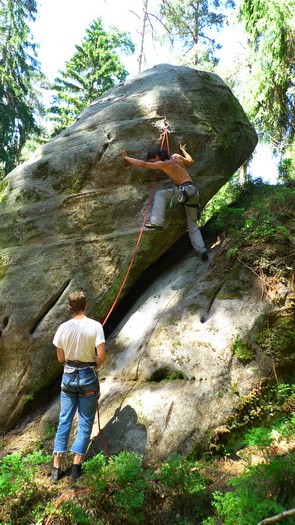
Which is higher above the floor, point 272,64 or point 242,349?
point 272,64

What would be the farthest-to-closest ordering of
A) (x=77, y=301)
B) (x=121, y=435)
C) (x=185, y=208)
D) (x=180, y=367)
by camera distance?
(x=185, y=208) < (x=180, y=367) < (x=121, y=435) < (x=77, y=301)

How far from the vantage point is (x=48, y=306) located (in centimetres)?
660

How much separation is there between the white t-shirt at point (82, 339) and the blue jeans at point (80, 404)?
0.63ft

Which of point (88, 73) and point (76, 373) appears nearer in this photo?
point (76, 373)

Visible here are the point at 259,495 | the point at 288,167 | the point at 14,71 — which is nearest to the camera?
the point at 259,495

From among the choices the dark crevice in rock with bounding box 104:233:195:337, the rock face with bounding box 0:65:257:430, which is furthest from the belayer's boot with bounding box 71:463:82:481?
the dark crevice in rock with bounding box 104:233:195:337

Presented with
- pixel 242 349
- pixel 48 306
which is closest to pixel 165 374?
pixel 242 349

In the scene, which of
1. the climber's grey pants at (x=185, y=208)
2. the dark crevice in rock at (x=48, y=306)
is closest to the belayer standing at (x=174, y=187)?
the climber's grey pants at (x=185, y=208)

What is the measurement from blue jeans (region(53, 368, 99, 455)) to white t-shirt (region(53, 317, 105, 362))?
0.19m

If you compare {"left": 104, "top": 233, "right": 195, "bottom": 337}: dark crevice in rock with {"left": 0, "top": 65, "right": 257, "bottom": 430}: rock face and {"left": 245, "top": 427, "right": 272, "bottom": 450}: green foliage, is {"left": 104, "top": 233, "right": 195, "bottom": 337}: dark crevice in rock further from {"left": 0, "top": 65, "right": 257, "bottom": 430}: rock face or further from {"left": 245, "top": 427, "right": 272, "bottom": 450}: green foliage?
{"left": 245, "top": 427, "right": 272, "bottom": 450}: green foliage

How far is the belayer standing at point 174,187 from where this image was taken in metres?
6.91

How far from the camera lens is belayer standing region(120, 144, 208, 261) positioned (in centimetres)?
691

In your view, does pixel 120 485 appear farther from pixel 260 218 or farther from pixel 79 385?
pixel 260 218

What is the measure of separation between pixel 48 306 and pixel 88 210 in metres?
1.96
